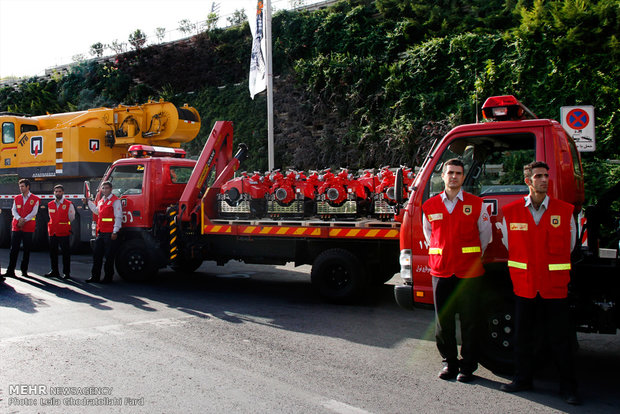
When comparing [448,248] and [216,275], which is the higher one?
[448,248]

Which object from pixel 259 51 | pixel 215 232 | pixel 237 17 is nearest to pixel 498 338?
pixel 215 232

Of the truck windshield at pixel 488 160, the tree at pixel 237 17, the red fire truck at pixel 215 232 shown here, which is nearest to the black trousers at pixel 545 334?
the truck windshield at pixel 488 160

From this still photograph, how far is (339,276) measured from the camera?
7996 millimetres

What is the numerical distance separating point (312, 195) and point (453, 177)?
3.69 m

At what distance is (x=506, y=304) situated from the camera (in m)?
5.00

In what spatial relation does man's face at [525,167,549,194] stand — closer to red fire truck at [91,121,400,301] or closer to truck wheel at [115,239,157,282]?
red fire truck at [91,121,400,301]

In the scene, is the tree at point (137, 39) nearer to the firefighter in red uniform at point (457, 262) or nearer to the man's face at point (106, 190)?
the man's face at point (106, 190)

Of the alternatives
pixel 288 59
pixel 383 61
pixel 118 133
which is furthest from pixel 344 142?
pixel 118 133

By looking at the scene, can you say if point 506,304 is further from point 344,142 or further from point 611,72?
point 344,142

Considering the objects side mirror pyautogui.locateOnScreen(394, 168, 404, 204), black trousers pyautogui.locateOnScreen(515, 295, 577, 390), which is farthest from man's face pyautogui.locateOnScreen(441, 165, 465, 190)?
black trousers pyautogui.locateOnScreen(515, 295, 577, 390)

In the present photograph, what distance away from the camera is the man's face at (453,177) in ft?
15.7

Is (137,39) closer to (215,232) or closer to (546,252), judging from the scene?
(215,232)

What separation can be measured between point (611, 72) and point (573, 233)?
10871 mm

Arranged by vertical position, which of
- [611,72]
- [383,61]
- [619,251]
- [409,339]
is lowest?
[409,339]
